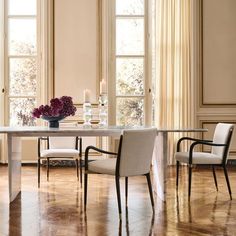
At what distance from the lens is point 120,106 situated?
5328mm

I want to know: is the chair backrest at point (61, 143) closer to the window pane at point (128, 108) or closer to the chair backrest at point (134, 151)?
the window pane at point (128, 108)

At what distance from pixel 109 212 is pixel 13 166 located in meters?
0.89

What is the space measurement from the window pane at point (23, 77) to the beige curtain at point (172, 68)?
1.60 metres

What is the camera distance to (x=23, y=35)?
5309mm

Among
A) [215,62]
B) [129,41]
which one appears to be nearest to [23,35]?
[129,41]

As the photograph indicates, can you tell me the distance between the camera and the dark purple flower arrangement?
324 cm

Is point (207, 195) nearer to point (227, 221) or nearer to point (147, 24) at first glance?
point (227, 221)

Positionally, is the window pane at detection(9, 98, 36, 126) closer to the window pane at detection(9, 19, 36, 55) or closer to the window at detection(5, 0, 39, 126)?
the window at detection(5, 0, 39, 126)

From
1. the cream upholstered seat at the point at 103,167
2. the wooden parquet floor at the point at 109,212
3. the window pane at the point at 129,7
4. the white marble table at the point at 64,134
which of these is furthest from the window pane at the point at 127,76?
the cream upholstered seat at the point at 103,167

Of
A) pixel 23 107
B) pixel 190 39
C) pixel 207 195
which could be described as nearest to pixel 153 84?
pixel 190 39

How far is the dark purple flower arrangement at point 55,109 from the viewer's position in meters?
3.24

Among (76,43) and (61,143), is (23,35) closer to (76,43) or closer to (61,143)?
(76,43)

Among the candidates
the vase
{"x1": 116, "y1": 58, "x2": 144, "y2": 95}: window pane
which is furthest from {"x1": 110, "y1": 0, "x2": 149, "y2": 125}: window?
the vase

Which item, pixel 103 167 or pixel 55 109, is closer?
pixel 103 167
